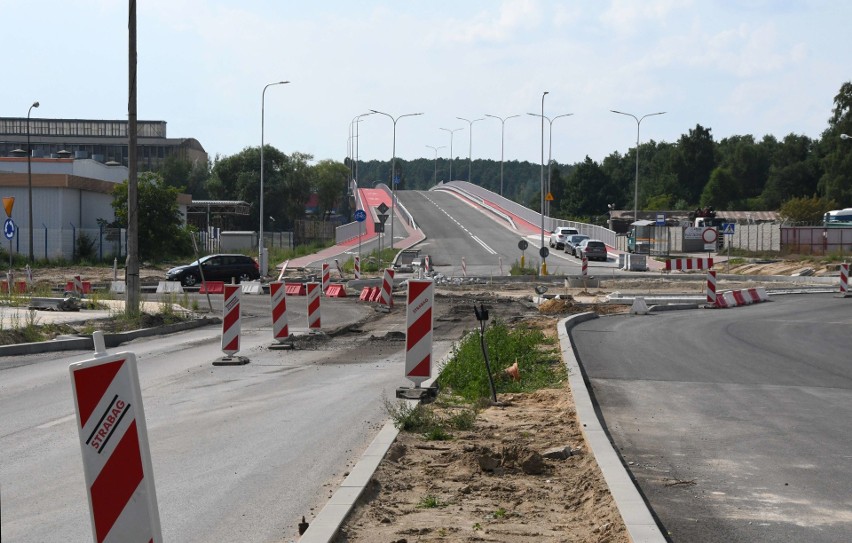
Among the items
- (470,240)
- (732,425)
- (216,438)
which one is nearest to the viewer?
(216,438)

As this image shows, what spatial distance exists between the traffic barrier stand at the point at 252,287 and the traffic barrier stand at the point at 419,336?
28.7 metres

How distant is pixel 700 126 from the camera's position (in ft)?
468

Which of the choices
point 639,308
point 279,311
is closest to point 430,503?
point 279,311

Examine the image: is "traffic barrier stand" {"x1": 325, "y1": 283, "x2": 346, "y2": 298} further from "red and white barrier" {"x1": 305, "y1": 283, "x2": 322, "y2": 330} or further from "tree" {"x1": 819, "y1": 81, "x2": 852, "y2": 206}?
"tree" {"x1": 819, "y1": 81, "x2": 852, "y2": 206}

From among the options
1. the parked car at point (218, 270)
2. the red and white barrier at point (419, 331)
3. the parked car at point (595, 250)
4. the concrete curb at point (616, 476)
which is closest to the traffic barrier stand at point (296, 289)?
the parked car at point (218, 270)

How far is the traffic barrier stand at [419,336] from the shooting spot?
41.0 ft

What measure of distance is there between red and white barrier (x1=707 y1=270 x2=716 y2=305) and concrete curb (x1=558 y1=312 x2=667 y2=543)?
66.0ft

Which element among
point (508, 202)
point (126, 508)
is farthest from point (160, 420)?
point (508, 202)

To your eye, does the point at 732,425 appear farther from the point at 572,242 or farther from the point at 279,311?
the point at 572,242

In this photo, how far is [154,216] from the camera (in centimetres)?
5253

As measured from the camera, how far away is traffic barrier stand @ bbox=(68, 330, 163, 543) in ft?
15.2

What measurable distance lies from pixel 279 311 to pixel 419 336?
836cm

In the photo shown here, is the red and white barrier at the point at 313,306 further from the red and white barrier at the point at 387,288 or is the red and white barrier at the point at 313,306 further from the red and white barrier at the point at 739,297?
the red and white barrier at the point at 739,297

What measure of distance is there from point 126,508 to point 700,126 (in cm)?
14487
